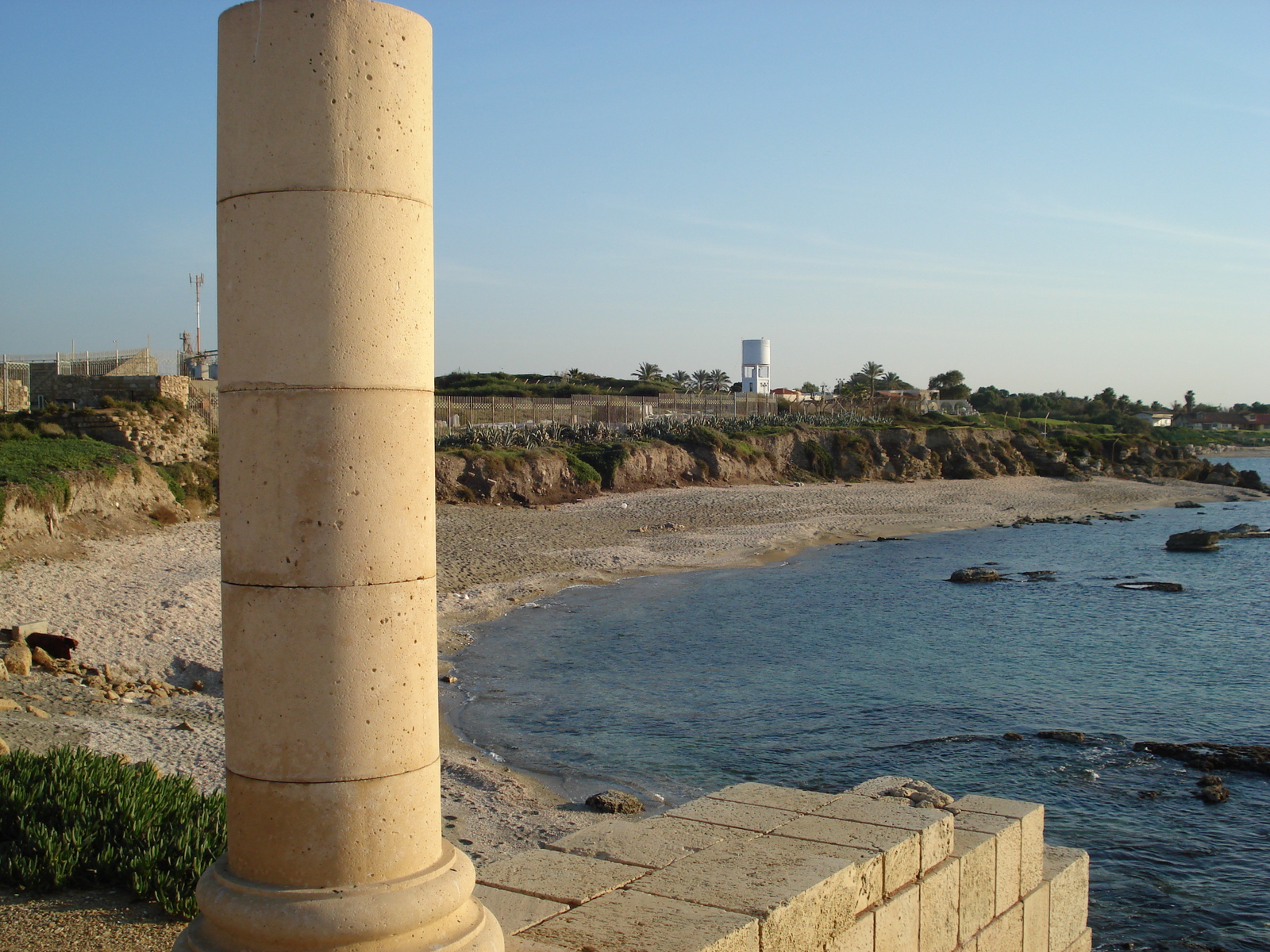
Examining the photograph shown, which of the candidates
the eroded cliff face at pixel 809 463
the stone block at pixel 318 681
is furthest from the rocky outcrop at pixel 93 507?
the stone block at pixel 318 681

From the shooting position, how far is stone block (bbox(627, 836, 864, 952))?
486 centimetres

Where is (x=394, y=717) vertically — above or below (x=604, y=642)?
above

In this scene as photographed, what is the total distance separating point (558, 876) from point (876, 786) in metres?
2.70

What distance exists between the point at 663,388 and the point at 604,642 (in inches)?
2216

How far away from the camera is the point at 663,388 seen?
252 feet

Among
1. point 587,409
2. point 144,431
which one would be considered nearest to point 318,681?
point 144,431

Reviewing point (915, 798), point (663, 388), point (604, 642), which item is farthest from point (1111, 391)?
point (915, 798)

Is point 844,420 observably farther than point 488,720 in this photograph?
Yes

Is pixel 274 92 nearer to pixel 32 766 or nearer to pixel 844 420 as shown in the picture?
pixel 32 766

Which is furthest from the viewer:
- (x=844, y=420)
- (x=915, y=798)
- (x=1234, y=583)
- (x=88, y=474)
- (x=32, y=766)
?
(x=844, y=420)

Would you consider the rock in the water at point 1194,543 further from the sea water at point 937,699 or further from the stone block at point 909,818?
the stone block at point 909,818

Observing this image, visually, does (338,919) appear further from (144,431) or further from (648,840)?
(144,431)

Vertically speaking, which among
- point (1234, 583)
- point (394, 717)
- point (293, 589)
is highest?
point (293, 589)

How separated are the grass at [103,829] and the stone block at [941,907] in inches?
160
